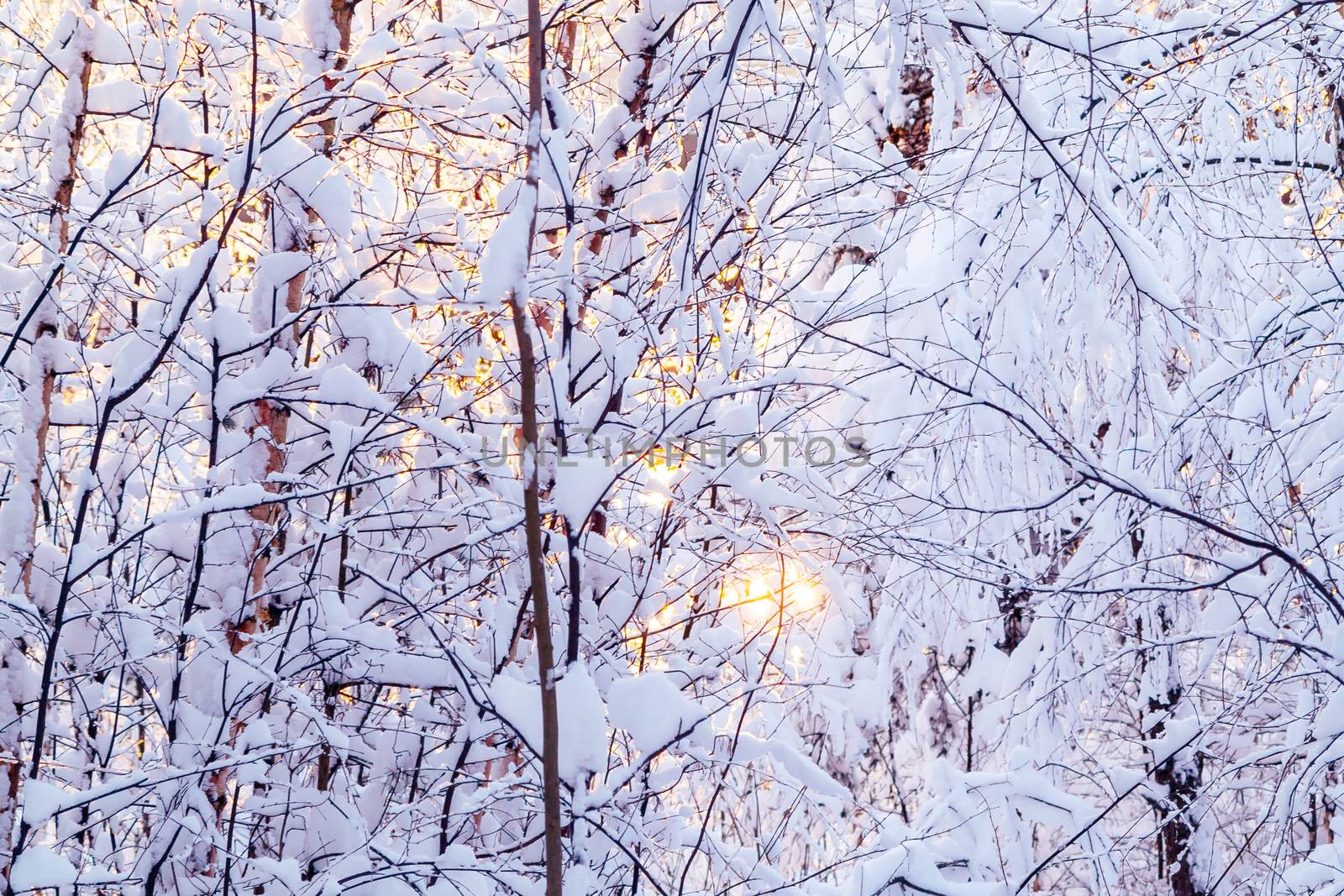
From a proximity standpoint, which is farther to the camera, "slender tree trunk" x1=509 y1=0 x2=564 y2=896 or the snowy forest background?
the snowy forest background

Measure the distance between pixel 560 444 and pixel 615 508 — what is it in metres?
1.16

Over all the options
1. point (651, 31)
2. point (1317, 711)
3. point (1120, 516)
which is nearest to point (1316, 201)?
point (1120, 516)

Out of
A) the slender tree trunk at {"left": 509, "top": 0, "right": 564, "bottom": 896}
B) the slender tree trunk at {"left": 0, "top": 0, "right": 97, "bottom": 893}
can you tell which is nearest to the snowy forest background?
the slender tree trunk at {"left": 0, "top": 0, "right": 97, "bottom": 893}

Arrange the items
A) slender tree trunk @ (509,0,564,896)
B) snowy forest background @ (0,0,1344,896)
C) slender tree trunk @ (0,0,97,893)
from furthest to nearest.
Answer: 1. slender tree trunk @ (0,0,97,893)
2. snowy forest background @ (0,0,1344,896)
3. slender tree trunk @ (509,0,564,896)

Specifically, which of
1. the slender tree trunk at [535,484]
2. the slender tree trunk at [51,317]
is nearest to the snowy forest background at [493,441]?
the slender tree trunk at [51,317]

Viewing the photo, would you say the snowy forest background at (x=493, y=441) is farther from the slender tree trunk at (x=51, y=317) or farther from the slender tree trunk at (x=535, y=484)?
the slender tree trunk at (x=535, y=484)

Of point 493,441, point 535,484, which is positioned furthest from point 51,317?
point 535,484

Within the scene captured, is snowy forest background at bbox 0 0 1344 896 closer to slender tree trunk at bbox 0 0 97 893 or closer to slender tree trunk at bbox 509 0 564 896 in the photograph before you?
slender tree trunk at bbox 0 0 97 893

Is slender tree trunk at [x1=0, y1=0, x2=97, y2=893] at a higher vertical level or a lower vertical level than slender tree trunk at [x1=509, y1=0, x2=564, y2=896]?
higher

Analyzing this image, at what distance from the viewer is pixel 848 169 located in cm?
214

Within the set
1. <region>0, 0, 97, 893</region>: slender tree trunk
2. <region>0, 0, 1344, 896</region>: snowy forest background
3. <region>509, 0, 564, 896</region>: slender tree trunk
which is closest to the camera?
<region>509, 0, 564, 896</region>: slender tree trunk

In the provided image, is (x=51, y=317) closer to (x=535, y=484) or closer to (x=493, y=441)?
(x=493, y=441)

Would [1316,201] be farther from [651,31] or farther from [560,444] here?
[560,444]

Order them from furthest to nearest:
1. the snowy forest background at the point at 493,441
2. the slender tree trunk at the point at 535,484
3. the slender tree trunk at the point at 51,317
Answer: the slender tree trunk at the point at 51,317
the snowy forest background at the point at 493,441
the slender tree trunk at the point at 535,484
